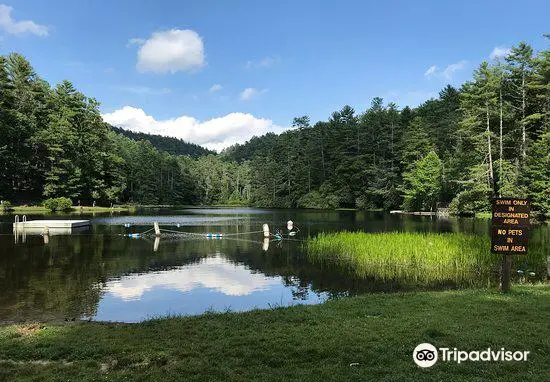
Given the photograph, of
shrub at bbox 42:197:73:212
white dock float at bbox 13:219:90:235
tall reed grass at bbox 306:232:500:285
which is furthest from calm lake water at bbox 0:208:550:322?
shrub at bbox 42:197:73:212

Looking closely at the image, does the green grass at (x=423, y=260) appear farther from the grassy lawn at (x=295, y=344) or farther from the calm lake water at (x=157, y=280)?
the grassy lawn at (x=295, y=344)

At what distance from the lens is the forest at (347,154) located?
146 ft

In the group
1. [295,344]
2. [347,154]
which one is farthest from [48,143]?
[295,344]

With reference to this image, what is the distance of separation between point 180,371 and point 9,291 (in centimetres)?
1044

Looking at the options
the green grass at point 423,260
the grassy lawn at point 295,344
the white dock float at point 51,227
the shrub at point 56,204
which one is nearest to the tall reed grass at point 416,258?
the green grass at point 423,260

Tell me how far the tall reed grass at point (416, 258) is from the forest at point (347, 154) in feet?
85.8

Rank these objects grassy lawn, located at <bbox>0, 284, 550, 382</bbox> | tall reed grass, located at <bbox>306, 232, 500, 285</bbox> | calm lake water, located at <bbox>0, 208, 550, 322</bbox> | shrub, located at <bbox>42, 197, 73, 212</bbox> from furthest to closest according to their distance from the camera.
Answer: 1. shrub, located at <bbox>42, 197, 73, 212</bbox>
2. tall reed grass, located at <bbox>306, 232, 500, 285</bbox>
3. calm lake water, located at <bbox>0, 208, 550, 322</bbox>
4. grassy lawn, located at <bbox>0, 284, 550, 382</bbox>

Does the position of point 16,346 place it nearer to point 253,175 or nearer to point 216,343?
point 216,343

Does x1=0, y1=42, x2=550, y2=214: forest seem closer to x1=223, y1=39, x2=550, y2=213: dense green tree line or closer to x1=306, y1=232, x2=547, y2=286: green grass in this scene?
x1=223, y1=39, x2=550, y2=213: dense green tree line

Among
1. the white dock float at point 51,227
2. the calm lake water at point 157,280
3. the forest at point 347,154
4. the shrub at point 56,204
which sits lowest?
the calm lake water at point 157,280

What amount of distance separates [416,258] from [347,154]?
77103 mm

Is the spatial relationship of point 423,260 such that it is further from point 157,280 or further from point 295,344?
point 295,344

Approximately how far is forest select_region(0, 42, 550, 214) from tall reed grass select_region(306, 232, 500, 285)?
26.1m

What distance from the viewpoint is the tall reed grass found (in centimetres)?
1605
